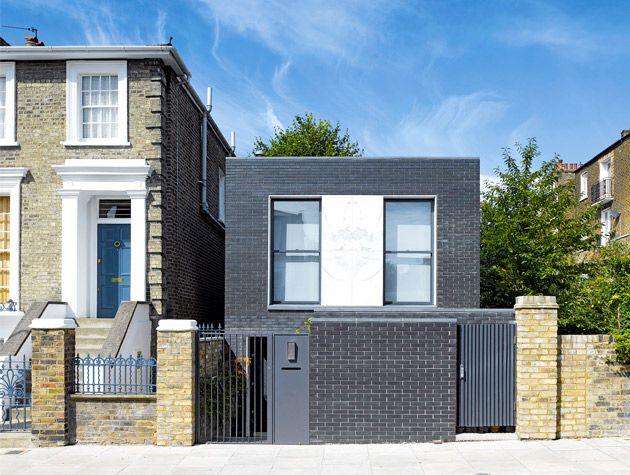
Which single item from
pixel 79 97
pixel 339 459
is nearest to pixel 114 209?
pixel 79 97

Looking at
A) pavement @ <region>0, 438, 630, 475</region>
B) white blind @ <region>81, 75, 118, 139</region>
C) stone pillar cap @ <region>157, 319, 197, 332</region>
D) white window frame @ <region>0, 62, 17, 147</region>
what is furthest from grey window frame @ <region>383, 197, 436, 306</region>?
white window frame @ <region>0, 62, 17, 147</region>

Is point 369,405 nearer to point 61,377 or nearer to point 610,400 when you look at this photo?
point 610,400

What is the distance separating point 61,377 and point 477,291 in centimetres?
877

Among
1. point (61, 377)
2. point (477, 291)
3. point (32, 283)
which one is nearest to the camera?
point (61, 377)

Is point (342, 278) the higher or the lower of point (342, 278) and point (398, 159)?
the lower

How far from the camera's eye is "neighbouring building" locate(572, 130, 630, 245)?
32219 millimetres

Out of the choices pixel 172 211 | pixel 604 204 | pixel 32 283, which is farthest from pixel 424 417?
pixel 604 204

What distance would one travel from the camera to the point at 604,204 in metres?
35.2

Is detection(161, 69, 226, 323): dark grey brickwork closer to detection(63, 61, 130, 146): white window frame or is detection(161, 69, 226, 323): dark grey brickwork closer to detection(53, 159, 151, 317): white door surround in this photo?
detection(53, 159, 151, 317): white door surround

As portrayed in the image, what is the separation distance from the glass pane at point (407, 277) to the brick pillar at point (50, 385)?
7.07 metres

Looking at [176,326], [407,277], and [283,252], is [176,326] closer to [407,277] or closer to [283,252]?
[283,252]

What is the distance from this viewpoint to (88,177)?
15.3m

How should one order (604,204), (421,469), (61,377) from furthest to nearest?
(604,204), (61,377), (421,469)

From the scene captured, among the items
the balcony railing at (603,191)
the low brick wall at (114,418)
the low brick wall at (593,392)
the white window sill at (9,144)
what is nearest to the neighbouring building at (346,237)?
the low brick wall at (593,392)
